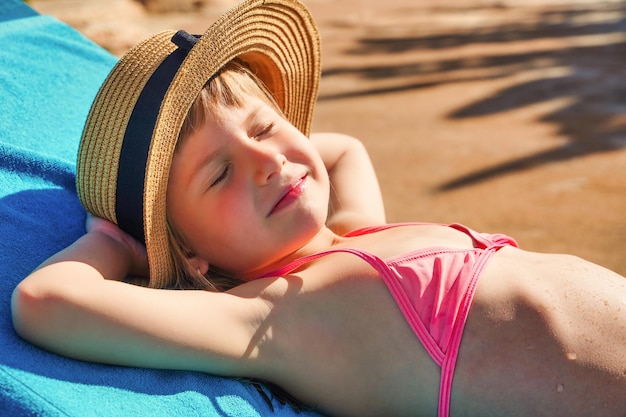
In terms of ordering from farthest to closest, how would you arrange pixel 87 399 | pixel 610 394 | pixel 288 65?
pixel 288 65, pixel 610 394, pixel 87 399

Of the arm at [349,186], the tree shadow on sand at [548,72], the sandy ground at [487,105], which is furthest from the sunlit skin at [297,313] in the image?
the tree shadow on sand at [548,72]

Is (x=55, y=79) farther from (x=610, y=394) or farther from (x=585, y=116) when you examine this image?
(x=585, y=116)

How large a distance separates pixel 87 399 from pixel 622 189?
319 cm

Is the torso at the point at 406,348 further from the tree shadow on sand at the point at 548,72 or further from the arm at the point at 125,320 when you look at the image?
the tree shadow on sand at the point at 548,72

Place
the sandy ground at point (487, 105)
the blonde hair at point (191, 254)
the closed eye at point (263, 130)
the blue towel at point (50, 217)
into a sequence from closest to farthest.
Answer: the blue towel at point (50, 217), the blonde hair at point (191, 254), the closed eye at point (263, 130), the sandy ground at point (487, 105)

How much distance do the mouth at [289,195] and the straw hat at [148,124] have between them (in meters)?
0.26

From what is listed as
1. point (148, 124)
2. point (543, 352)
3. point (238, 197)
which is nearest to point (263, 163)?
point (238, 197)

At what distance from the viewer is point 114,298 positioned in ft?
5.00

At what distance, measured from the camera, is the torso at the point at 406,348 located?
167 cm

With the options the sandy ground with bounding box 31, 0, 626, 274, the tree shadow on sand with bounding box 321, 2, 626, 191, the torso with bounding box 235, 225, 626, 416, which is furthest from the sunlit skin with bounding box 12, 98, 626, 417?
the tree shadow on sand with bounding box 321, 2, 626, 191

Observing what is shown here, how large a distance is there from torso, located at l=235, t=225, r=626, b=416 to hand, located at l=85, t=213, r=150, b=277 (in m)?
0.33

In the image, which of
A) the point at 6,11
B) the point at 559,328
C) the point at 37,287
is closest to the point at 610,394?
the point at 559,328

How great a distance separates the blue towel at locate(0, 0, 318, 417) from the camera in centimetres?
145

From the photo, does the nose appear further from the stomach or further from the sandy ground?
the sandy ground
